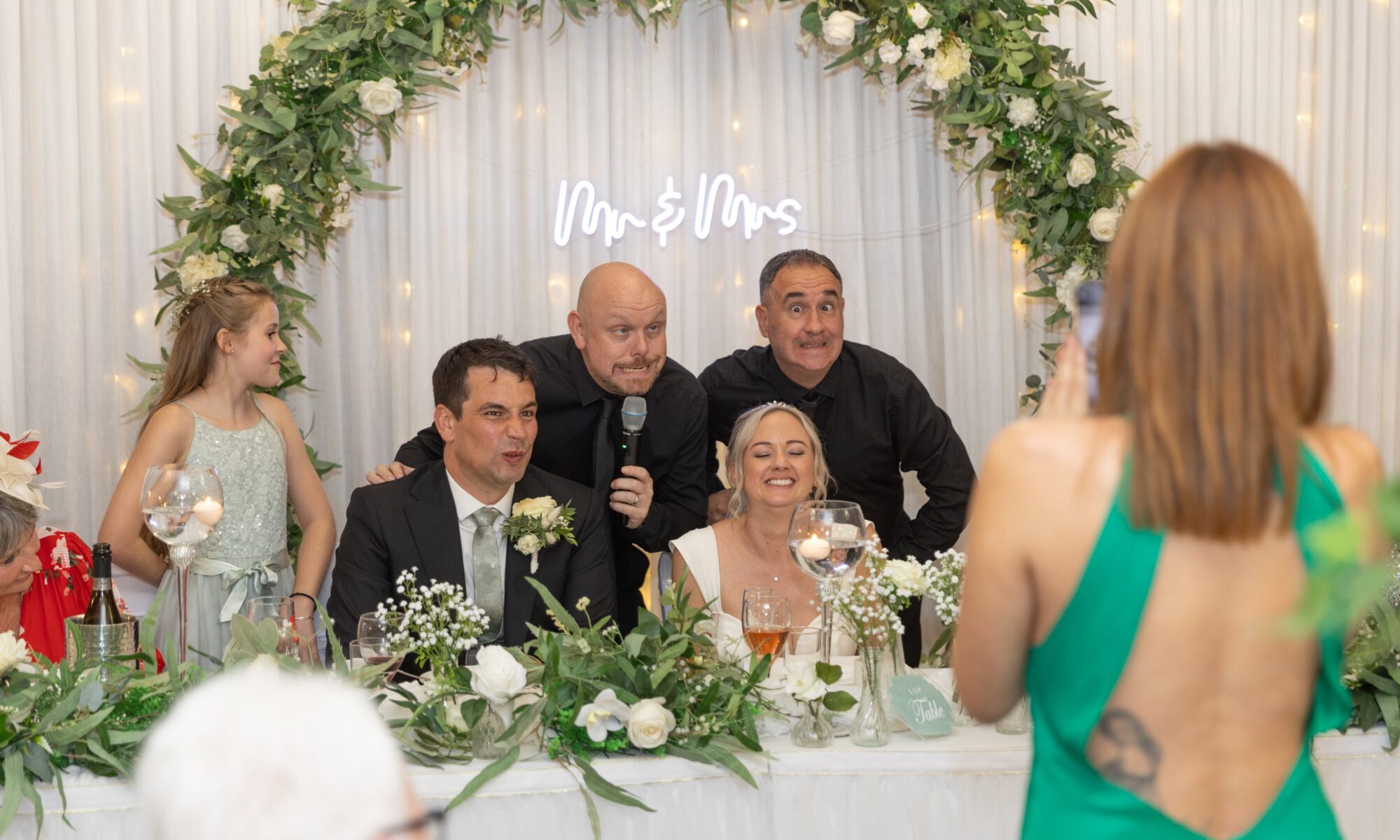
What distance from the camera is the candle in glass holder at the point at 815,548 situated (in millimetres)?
2434

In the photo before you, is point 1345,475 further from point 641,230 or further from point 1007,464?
point 641,230

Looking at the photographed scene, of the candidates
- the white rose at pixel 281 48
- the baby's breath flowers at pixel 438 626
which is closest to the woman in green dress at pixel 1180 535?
the baby's breath flowers at pixel 438 626

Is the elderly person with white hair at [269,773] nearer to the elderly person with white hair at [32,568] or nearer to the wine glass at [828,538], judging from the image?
the wine glass at [828,538]

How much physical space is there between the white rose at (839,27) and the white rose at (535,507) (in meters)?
1.88

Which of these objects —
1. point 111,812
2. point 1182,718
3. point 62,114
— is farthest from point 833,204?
point 1182,718

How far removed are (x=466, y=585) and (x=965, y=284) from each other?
2.70 m

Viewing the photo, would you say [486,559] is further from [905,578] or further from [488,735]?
[905,578]

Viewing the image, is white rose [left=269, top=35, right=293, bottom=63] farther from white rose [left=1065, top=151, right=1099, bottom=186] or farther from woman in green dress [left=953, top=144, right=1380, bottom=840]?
woman in green dress [left=953, top=144, right=1380, bottom=840]

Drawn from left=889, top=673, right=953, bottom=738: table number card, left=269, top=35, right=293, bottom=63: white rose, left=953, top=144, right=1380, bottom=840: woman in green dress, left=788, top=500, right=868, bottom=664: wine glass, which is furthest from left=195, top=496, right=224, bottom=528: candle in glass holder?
left=269, top=35, right=293, bottom=63: white rose

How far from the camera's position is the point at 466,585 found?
353 cm

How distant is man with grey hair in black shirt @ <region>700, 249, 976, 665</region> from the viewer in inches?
169

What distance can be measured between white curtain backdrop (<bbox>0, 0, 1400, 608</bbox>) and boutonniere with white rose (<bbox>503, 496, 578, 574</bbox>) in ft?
6.28

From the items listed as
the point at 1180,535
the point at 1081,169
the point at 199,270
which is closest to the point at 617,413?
the point at 199,270

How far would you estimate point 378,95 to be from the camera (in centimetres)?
410
